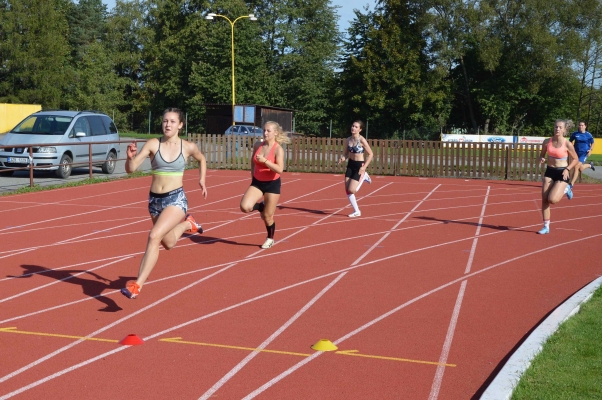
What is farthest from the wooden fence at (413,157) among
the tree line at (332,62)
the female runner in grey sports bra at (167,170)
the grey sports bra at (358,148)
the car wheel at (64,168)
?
the tree line at (332,62)

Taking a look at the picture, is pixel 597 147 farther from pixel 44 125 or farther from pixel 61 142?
pixel 61 142

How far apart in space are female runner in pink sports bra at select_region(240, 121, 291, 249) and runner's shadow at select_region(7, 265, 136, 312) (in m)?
2.60

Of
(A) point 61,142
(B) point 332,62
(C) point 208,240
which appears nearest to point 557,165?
(C) point 208,240

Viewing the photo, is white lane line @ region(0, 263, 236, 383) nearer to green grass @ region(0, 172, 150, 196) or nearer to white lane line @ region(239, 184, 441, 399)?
white lane line @ region(239, 184, 441, 399)

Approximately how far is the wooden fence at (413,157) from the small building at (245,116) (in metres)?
14.2

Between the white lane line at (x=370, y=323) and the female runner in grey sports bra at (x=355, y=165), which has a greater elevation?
the female runner in grey sports bra at (x=355, y=165)

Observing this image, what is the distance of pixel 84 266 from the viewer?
9.30m

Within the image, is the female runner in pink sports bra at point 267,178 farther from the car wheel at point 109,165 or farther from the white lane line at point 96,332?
the car wheel at point 109,165

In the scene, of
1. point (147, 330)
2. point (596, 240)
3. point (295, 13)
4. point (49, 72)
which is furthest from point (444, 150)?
point (49, 72)

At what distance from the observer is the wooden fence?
24.8 meters

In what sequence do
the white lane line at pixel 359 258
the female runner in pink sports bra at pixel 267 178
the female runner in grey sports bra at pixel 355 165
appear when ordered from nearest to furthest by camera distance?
the white lane line at pixel 359 258 → the female runner in pink sports bra at pixel 267 178 → the female runner in grey sports bra at pixel 355 165

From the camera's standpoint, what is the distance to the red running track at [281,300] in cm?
542

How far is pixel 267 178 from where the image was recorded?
35.4 feet

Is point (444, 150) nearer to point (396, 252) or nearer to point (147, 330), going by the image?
point (396, 252)
